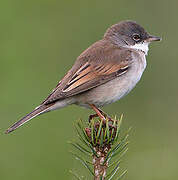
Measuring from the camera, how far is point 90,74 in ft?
25.5

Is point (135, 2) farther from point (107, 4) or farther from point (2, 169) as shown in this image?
point (2, 169)

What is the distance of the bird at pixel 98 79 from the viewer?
7539 mm

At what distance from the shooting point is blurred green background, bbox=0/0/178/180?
8.26 meters

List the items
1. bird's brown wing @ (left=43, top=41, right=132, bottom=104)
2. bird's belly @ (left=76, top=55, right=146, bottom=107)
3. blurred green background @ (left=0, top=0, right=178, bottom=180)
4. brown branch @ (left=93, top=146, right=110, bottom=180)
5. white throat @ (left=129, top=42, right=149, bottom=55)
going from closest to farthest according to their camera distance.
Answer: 1. brown branch @ (left=93, top=146, right=110, bottom=180)
2. bird's brown wing @ (left=43, top=41, right=132, bottom=104)
3. bird's belly @ (left=76, top=55, right=146, bottom=107)
4. blurred green background @ (left=0, top=0, right=178, bottom=180)
5. white throat @ (left=129, top=42, right=149, bottom=55)

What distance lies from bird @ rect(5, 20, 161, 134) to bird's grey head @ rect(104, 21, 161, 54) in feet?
1.09

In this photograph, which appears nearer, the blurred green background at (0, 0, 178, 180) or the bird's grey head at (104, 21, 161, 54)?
the blurred green background at (0, 0, 178, 180)

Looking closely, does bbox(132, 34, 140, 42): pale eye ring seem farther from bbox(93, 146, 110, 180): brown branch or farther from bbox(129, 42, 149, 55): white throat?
bbox(93, 146, 110, 180): brown branch

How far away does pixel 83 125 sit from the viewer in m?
5.94

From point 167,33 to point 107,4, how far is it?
1.83m

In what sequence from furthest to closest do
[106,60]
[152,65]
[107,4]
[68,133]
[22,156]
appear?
[107,4] → [152,65] → [68,133] → [22,156] → [106,60]

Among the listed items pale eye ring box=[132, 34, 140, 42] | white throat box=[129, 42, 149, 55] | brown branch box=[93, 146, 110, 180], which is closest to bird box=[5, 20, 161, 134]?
white throat box=[129, 42, 149, 55]

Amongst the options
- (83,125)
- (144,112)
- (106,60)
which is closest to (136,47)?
(106,60)

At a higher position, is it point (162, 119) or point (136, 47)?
point (136, 47)

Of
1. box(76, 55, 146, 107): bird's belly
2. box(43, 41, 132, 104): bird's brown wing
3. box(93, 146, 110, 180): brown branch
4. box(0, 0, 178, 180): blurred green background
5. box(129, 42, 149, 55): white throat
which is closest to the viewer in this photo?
box(93, 146, 110, 180): brown branch
